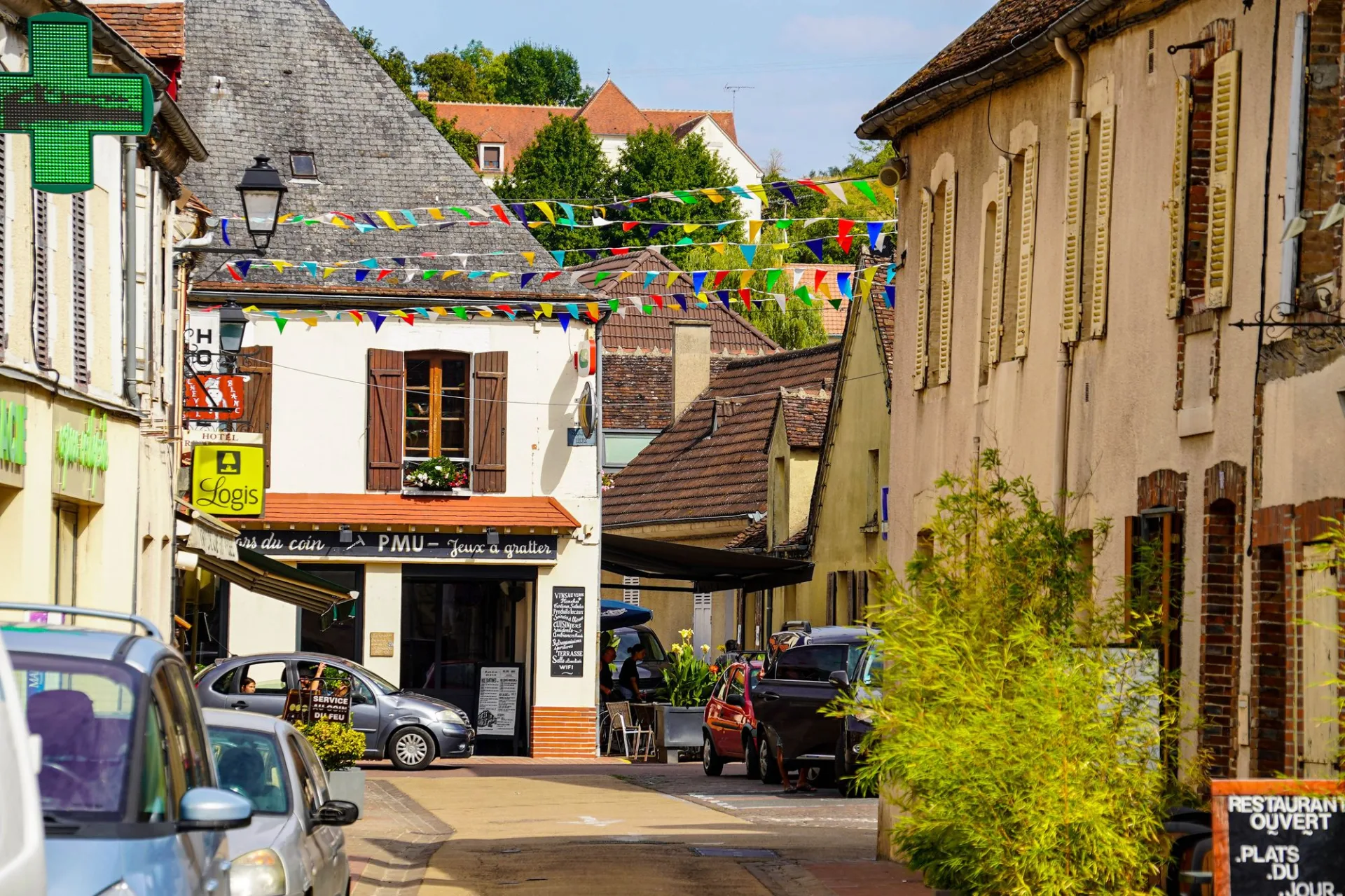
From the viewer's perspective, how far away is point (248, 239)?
109 ft

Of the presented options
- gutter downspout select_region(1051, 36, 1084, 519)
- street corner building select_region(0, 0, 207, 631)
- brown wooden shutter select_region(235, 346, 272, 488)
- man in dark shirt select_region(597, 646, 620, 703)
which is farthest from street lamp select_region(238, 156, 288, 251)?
man in dark shirt select_region(597, 646, 620, 703)

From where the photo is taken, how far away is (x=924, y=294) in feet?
63.5

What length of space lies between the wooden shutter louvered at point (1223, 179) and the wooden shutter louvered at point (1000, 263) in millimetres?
4161

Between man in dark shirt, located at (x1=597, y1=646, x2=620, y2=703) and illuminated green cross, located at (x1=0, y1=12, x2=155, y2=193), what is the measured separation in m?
24.0

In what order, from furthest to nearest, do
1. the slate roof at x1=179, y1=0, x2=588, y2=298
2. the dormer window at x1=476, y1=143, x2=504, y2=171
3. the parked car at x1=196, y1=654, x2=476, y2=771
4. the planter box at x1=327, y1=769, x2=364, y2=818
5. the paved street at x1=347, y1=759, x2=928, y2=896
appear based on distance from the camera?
the dormer window at x1=476, y1=143, x2=504, y2=171 < the slate roof at x1=179, y1=0, x2=588, y2=298 < the parked car at x1=196, y1=654, x2=476, y2=771 < the paved street at x1=347, y1=759, x2=928, y2=896 < the planter box at x1=327, y1=769, x2=364, y2=818

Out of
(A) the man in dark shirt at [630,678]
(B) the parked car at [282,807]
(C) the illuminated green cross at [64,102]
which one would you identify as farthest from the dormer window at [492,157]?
(C) the illuminated green cross at [64,102]

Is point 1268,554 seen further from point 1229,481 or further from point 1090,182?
point 1090,182

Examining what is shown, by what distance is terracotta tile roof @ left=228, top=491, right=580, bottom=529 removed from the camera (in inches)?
1266

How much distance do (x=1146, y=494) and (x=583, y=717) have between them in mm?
19970

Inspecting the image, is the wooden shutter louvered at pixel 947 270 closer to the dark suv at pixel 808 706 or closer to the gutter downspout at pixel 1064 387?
the gutter downspout at pixel 1064 387

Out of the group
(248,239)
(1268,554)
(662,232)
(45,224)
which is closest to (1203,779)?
(1268,554)

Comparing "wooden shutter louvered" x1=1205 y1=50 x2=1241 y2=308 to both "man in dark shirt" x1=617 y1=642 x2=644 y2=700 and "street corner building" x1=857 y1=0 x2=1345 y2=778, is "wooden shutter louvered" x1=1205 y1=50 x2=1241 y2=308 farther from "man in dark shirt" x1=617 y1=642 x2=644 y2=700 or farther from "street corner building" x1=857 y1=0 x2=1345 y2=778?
"man in dark shirt" x1=617 y1=642 x2=644 y2=700

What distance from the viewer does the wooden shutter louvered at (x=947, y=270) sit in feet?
61.1

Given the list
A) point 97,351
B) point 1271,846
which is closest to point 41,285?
point 97,351
